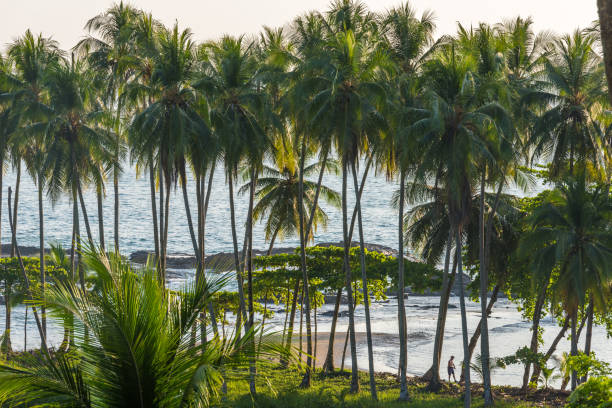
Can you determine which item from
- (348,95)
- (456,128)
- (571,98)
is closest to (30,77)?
(348,95)

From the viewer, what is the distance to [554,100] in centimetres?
2689

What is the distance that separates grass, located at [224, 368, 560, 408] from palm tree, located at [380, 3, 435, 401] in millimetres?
1477

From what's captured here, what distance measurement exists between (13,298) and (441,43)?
22720mm

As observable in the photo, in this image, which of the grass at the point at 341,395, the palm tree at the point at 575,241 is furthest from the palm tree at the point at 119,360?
the palm tree at the point at 575,241

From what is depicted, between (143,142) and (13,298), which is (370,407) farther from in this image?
(13,298)

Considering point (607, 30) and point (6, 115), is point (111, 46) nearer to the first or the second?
point (6, 115)

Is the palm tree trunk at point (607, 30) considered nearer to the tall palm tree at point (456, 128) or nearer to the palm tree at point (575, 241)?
the tall palm tree at point (456, 128)

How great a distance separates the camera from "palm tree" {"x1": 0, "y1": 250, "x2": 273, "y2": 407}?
25.0 ft

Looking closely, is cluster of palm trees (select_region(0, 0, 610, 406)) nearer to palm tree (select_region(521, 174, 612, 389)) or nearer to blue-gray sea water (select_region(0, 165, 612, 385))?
palm tree (select_region(521, 174, 612, 389))

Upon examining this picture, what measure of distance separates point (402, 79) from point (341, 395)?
38.3 feet

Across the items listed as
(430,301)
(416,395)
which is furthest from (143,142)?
(430,301)

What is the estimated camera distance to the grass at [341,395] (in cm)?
2267

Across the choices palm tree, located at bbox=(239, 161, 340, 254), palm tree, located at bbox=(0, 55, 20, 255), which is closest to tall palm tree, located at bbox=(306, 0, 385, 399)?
palm tree, located at bbox=(239, 161, 340, 254)

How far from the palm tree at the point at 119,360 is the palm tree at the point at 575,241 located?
62.2ft
